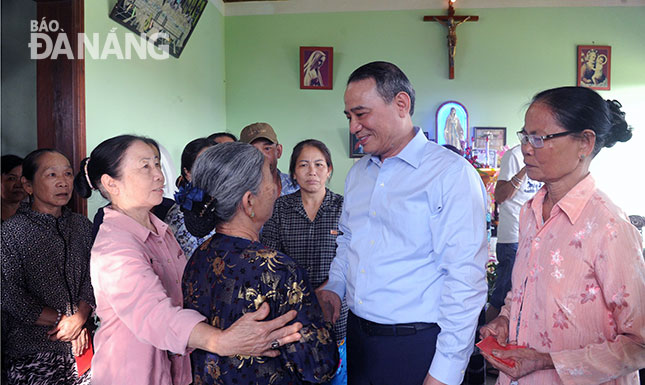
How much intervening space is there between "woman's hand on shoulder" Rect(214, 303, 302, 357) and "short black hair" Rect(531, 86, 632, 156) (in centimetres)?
101

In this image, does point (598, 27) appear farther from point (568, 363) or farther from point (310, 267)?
point (568, 363)

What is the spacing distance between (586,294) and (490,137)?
196 inches

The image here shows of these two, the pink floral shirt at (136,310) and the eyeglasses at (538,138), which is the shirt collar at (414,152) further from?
the pink floral shirt at (136,310)

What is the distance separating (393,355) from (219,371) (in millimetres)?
591

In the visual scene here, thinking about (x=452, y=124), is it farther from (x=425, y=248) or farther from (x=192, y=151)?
(x=425, y=248)

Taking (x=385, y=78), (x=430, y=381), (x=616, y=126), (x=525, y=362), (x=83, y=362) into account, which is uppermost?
(x=385, y=78)

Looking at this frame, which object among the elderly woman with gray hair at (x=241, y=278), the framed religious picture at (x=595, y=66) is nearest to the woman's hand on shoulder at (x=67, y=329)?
the elderly woman with gray hair at (x=241, y=278)

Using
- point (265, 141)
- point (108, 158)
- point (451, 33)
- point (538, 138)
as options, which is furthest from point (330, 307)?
point (451, 33)

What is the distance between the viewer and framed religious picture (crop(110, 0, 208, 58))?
3455 mm

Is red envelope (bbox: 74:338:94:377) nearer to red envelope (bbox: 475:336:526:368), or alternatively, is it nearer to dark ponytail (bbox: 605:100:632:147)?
red envelope (bbox: 475:336:526:368)

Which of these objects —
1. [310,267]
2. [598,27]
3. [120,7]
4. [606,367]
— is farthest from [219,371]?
[598,27]

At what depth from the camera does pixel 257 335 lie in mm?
1193

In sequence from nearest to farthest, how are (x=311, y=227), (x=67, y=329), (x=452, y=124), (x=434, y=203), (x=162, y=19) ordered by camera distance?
(x=434, y=203)
(x=67, y=329)
(x=311, y=227)
(x=162, y=19)
(x=452, y=124)

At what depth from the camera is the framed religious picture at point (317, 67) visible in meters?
5.93
